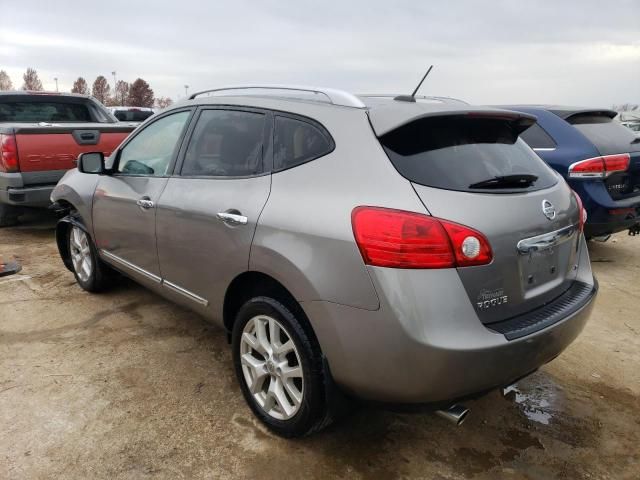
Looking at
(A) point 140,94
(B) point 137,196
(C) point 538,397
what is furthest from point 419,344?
(A) point 140,94

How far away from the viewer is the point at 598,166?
16.7 feet

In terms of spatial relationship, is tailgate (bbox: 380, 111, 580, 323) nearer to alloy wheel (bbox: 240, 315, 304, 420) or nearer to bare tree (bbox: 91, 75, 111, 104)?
alloy wheel (bbox: 240, 315, 304, 420)

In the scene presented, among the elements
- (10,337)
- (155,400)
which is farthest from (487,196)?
(10,337)

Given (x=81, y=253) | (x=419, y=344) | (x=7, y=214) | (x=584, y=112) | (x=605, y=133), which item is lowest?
(x=7, y=214)

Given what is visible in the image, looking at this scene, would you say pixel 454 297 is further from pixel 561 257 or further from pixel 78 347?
pixel 78 347

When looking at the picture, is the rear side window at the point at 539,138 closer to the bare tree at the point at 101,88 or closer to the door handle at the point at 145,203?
the door handle at the point at 145,203

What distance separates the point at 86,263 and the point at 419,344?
3500 mm

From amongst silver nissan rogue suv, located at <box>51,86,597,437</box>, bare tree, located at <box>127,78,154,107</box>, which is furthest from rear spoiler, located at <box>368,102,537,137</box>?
bare tree, located at <box>127,78,154,107</box>

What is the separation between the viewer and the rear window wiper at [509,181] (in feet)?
7.40

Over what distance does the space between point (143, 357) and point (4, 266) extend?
264 cm

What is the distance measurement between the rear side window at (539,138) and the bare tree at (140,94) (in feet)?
308

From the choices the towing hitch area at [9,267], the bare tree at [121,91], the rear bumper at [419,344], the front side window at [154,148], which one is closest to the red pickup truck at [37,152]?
the towing hitch area at [9,267]

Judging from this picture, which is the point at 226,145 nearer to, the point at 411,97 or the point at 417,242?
the point at 411,97

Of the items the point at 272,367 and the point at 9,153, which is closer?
the point at 272,367
